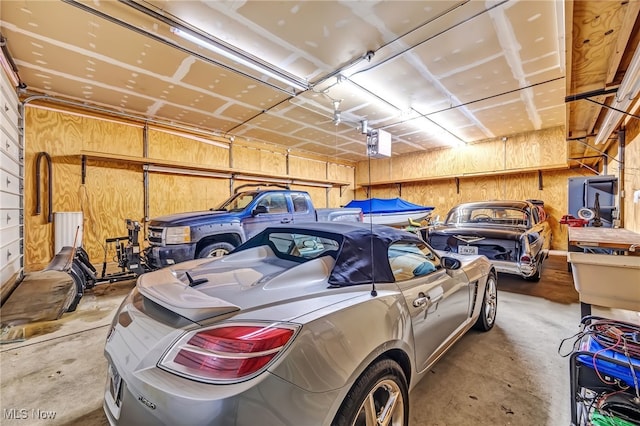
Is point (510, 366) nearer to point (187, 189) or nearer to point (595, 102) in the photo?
point (595, 102)

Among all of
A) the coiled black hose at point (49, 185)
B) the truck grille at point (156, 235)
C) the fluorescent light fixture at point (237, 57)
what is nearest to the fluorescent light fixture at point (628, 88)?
the fluorescent light fixture at point (237, 57)

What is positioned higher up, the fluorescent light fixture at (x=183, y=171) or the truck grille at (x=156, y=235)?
the fluorescent light fixture at (x=183, y=171)

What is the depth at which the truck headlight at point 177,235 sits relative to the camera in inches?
177

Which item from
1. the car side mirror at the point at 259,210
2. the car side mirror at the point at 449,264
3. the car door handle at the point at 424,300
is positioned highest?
the car side mirror at the point at 259,210

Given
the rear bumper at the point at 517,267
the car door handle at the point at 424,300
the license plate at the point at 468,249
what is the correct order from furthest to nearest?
the license plate at the point at 468,249, the rear bumper at the point at 517,267, the car door handle at the point at 424,300

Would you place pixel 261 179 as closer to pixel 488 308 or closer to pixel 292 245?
pixel 292 245

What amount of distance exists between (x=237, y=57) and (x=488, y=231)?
4.79 m

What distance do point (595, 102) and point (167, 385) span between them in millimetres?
5534

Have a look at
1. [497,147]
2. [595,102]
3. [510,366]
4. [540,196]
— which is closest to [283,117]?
[595,102]

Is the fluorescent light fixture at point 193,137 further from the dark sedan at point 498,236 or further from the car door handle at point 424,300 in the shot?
the car door handle at point 424,300

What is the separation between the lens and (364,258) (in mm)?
1686

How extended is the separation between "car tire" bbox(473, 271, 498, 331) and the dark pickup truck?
3.86m

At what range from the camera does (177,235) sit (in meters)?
4.52

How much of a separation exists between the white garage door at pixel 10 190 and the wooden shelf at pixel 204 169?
42.9 inches
